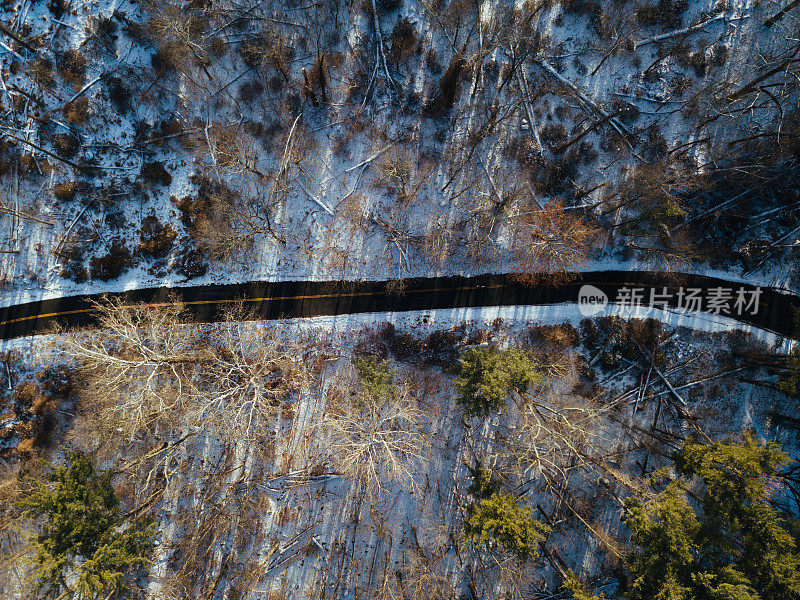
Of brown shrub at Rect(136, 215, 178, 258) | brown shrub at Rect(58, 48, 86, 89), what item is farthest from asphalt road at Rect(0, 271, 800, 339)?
brown shrub at Rect(58, 48, 86, 89)

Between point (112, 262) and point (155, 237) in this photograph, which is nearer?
point (112, 262)

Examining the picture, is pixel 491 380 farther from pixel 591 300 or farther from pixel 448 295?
pixel 591 300

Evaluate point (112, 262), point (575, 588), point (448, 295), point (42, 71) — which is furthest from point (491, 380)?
point (42, 71)

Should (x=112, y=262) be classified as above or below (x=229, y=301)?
above

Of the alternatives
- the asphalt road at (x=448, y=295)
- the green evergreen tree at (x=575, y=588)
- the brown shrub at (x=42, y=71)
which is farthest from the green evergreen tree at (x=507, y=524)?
the brown shrub at (x=42, y=71)

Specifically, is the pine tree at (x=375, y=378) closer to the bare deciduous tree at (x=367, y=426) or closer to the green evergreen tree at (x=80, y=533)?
the bare deciduous tree at (x=367, y=426)

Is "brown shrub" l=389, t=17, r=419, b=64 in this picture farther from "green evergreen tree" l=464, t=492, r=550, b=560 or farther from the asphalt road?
"green evergreen tree" l=464, t=492, r=550, b=560
